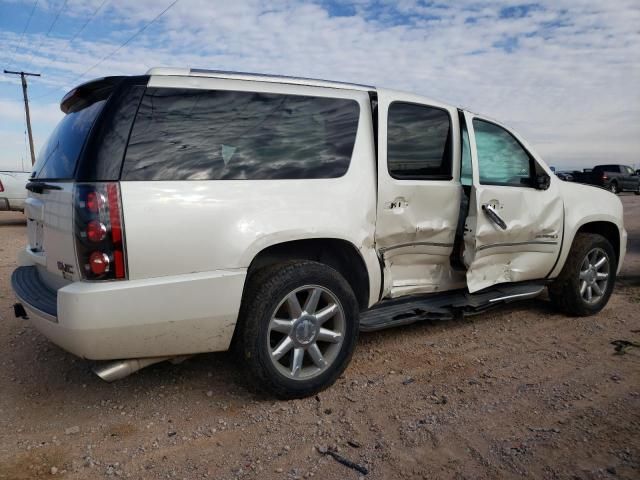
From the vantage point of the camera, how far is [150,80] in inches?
107

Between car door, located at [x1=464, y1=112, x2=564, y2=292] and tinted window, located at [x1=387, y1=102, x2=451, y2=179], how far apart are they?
27cm

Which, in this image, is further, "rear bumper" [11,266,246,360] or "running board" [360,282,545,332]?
"running board" [360,282,545,332]

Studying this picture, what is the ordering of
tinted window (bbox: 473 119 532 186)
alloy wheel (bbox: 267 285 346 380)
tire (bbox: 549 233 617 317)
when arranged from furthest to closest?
tire (bbox: 549 233 617 317)
tinted window (bbox: 473 119 532 186)
alloy wheel (bbox: 267 285 346 380)

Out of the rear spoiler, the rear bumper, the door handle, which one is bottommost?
the rear bumper

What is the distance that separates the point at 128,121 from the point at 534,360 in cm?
318

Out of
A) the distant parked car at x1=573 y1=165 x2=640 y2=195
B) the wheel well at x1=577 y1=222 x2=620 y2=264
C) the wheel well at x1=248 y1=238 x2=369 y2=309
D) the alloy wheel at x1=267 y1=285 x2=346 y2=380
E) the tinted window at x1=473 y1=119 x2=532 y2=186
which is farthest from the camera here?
the distant parked car at x1=573 y1=165 x2=640 y2=195

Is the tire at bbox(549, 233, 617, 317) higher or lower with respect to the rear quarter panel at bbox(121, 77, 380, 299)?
lower

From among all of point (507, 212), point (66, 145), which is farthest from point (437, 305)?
point (66, 145)

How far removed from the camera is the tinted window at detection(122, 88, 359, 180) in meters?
2.65

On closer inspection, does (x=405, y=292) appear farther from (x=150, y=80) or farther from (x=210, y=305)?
(x=150, y=80)

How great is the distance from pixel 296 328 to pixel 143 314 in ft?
2.93

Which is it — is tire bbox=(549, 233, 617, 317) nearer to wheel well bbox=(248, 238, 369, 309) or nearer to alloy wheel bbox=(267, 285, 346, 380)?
wheel well bbox=(248, 238, 369, 309)

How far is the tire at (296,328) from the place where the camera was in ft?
9.41

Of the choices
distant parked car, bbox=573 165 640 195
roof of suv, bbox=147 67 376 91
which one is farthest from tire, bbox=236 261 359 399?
distant parked car, bbox=573 165 640 195
